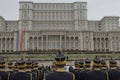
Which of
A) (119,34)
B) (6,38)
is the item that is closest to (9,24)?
(6,38)

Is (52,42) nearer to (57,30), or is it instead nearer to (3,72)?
(57,30)

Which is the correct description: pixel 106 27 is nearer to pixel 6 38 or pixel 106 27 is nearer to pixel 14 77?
pixel 6 38

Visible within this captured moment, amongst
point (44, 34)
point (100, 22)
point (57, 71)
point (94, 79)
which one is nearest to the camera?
point (57, 71)

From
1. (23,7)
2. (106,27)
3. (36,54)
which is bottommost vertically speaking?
(36,54)

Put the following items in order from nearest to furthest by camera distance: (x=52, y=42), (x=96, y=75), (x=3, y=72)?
(x=96, y=75)
(x=3, y=72)
(x=52, y=42)

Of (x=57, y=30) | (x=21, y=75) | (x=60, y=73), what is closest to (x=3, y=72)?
(x=21, y=75)

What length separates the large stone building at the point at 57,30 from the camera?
12081cm

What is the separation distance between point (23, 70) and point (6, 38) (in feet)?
386

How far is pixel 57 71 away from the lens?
741 centimetres

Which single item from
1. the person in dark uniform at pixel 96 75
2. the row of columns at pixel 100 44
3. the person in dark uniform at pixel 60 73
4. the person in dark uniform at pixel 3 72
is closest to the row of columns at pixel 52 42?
the row of columns at pixel 100 44

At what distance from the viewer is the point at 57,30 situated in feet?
398

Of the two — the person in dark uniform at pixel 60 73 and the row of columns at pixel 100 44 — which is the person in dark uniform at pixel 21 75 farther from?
the row of columns at pixel 100 44

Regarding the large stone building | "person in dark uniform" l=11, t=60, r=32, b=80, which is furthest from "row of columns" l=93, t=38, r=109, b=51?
"person in dark uniform" l=11, t=60, r=32, b=80

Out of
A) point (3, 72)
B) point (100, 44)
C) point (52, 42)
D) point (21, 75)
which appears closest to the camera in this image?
point (21, 75)
